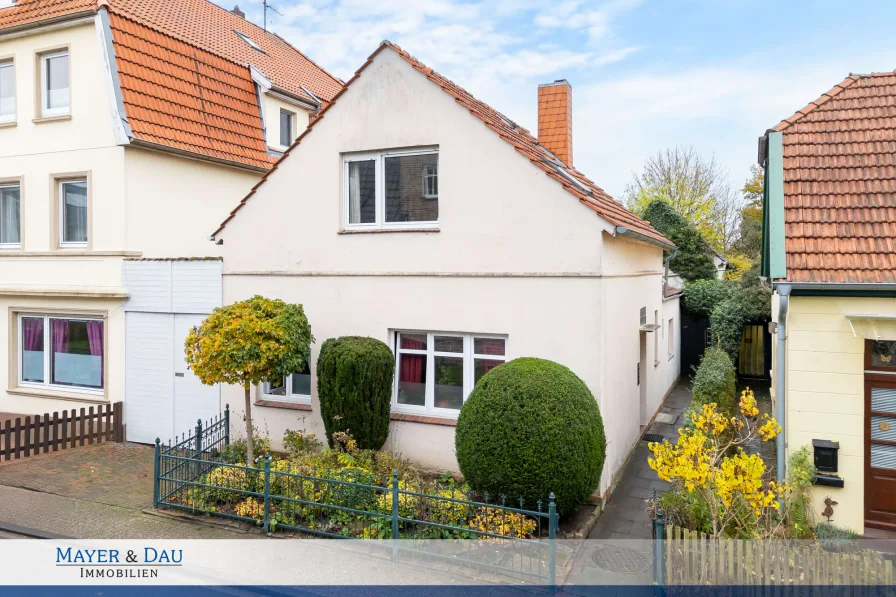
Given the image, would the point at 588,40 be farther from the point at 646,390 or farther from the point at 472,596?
the point at 472,596

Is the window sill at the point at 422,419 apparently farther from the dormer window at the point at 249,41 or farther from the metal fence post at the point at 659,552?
the dormer window at the point at 249,41

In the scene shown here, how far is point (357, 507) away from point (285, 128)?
43.2ft

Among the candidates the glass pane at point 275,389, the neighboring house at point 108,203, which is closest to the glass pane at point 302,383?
the glass pane at point 275,389

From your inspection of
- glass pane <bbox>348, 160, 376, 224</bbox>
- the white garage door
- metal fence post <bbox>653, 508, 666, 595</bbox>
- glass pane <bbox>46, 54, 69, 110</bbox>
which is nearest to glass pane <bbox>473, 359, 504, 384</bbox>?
glass pane <bbox>348, 160, 376, 224</bbox>

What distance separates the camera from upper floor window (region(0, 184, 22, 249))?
14484mm

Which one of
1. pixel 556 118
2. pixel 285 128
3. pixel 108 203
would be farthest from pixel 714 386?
pixel 285 128

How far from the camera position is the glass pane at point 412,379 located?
34.2 ft

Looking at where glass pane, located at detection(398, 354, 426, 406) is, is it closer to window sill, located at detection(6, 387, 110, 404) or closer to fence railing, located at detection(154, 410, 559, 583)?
fence railing, located at detection(154, 410, 559, 583)

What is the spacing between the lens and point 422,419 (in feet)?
33.4

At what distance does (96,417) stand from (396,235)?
7.33 meters

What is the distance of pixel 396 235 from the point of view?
10.4 m

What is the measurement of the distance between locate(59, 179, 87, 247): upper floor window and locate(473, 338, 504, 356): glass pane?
926cm

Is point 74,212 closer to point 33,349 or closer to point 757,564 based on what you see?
point 33,349

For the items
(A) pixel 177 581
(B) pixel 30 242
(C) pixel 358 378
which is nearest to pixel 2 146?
(B) pixel 30 242
